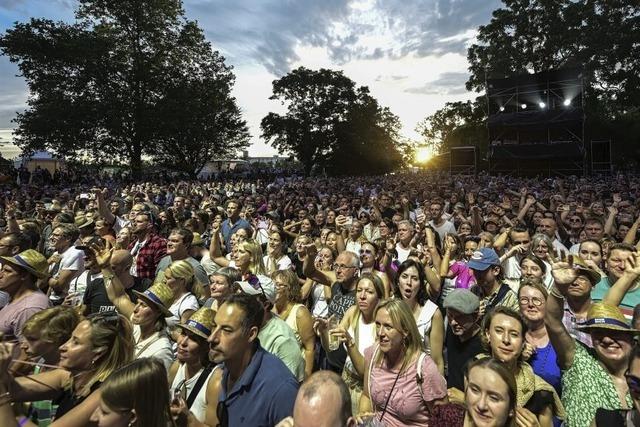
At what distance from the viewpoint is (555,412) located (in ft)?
7.97

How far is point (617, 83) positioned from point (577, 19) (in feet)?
19.5

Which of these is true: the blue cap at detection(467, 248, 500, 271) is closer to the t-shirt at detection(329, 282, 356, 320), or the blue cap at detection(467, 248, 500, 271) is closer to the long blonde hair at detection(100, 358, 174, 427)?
the t-shirt at detection(329, 282, 356, 320)

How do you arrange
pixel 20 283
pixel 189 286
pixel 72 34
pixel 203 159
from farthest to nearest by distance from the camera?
pixel 203 159 < pixel 72 34 < pixel 189 286 < pixel 20 283

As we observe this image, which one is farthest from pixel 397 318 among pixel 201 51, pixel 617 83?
pixel 617 83

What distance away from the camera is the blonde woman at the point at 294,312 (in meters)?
3.69

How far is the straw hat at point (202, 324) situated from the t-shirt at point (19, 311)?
59.1 inches

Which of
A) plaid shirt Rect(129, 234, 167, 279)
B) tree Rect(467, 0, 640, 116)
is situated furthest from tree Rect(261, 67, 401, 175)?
plaid shirt Rect(129, 234, 167, 279)

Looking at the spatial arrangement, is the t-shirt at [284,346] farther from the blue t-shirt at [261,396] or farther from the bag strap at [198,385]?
the blue t-shirt at [261,396]

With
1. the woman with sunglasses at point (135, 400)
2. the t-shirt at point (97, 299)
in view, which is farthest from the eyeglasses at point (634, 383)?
the t-shirt at point (97, 299)

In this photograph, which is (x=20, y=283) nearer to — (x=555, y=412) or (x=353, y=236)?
(x=555, y=412)

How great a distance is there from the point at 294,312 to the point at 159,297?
1.20 meters

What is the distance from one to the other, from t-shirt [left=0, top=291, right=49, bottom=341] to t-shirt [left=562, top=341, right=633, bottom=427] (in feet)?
12.7

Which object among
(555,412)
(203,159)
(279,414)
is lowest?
(555,412)

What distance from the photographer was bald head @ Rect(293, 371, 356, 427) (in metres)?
1.73
